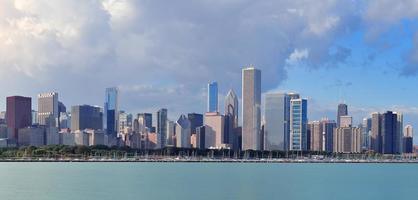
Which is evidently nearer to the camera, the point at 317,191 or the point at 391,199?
the point at 391,199

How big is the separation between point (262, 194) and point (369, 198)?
33.5 feet

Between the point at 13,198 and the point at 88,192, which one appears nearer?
the point at 13,198

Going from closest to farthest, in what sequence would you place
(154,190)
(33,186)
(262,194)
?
(262,194), (154,190), (33,186)

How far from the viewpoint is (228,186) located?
259 feet

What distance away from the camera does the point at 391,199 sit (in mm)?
67312

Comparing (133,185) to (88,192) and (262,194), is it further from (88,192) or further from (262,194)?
(262,194)

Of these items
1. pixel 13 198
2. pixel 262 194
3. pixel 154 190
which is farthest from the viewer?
pixel 154 190

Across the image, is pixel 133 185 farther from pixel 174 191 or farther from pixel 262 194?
pixel 262 194

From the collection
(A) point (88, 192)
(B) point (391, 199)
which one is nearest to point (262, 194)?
(B) point (391, 199)

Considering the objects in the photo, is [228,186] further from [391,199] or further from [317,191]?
[391,199]

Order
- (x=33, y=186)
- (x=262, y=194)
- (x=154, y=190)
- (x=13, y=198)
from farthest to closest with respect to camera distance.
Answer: (x=33, y=186), (x=154, y=190), (x=262, y=194), (x=13, y=198)

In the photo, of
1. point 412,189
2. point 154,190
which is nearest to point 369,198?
point 412,189

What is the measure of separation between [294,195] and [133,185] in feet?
69.5

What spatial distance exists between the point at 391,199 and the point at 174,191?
69.6 ft
